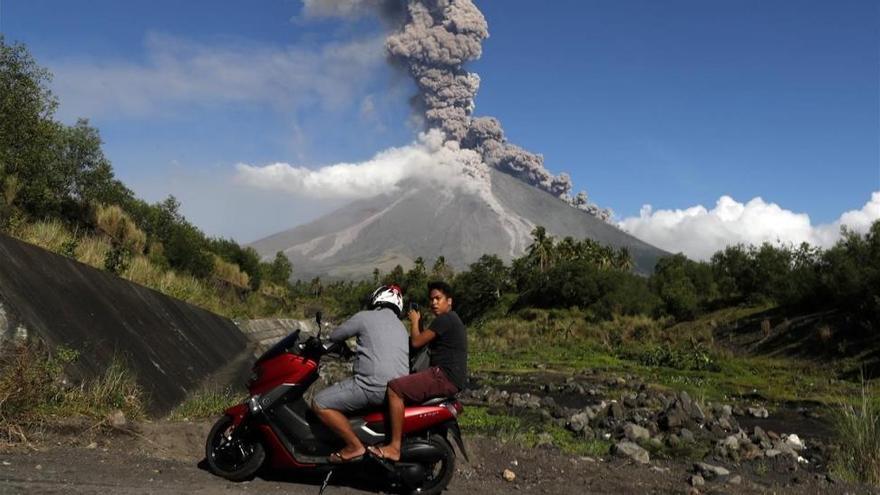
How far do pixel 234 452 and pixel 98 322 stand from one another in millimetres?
4541

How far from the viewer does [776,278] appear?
51.5 metres

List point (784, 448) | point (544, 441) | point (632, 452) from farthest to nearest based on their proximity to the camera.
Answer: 1. point (784, 448)
2. point (544, 441)
3. point (632, 452)

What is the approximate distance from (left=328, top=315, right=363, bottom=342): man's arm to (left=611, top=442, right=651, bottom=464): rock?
605 centimetres

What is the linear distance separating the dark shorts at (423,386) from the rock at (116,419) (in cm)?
352

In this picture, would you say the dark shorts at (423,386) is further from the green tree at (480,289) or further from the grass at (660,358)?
the green tree at (480,289)

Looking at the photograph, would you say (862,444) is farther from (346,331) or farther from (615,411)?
(346,331)

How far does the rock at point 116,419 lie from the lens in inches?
316

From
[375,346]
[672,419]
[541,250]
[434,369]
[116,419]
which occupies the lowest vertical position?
[672,419]

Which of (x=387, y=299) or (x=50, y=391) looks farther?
(x=50, y=391)

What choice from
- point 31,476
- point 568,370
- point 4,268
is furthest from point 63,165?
point 568,370

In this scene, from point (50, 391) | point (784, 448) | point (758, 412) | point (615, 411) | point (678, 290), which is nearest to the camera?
point (50, 391)

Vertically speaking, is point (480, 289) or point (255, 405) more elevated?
point (480, 289)

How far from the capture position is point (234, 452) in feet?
23.8

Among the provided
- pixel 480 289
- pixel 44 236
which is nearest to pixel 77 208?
pixel 44 236
